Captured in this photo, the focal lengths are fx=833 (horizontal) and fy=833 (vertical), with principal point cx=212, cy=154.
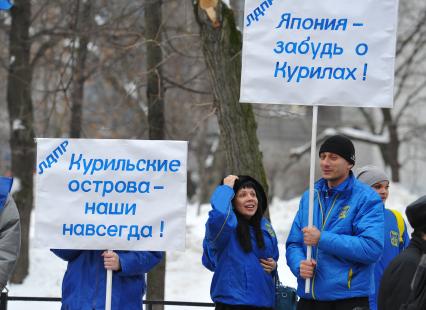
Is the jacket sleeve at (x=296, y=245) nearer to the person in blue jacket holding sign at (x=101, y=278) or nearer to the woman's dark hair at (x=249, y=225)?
the woman's dark hair at (x=249, y=225)

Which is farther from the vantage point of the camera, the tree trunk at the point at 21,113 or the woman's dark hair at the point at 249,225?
the tree trunk at the point at 21,113

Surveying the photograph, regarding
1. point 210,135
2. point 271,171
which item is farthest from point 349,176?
point 271,171

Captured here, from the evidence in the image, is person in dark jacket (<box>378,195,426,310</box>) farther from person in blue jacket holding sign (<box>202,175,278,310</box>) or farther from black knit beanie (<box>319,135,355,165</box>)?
person in blue jacket holding sign (<box>202,175,278,310</box>)

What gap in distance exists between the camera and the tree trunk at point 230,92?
833 centimetres

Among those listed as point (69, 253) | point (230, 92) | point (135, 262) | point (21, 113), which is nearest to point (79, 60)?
point (21, 113)

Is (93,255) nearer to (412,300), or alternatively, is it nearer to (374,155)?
(412,300)

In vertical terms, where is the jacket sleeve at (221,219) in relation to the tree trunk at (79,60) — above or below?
below

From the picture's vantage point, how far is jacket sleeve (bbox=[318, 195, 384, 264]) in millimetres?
5324

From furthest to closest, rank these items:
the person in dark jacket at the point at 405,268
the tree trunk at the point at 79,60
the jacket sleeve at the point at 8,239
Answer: the tree trunk at the point at 79,60 < the jacket sleeve at the point at 8,239 < the person in dark jacket at the point at 405,268

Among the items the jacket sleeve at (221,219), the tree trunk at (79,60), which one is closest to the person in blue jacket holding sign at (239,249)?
the jacket sleeve at (221,219)

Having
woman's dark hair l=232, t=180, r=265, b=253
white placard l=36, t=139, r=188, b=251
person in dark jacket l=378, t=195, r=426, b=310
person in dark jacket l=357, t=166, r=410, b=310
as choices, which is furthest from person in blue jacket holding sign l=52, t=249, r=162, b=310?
person in dark jacket l=378, t=195, r=426, b=310

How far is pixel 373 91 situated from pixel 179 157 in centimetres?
145

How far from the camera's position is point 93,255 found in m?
5.85

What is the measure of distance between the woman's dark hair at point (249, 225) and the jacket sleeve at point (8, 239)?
152 centimetres
